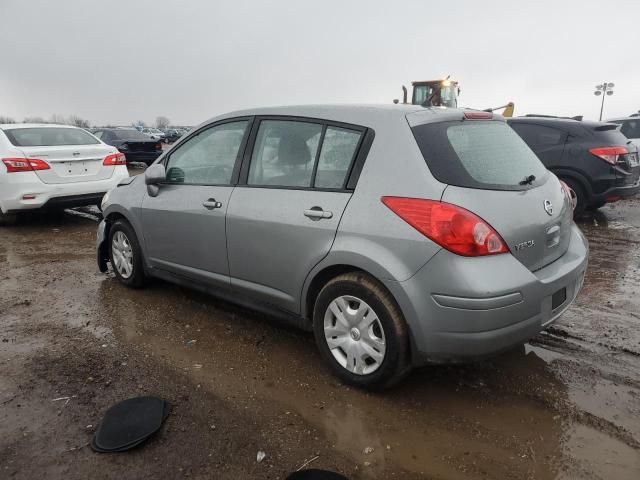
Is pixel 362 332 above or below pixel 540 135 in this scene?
below

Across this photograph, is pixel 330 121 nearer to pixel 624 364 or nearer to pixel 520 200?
pixel 520 200

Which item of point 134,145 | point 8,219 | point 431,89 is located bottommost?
point 8,219

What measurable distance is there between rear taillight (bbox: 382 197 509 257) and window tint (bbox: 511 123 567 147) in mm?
5983

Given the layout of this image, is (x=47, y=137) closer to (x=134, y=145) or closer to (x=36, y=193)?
(x=36, y=193)

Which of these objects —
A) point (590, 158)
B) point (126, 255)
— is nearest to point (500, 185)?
point (126, 255)

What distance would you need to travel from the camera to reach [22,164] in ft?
23.0

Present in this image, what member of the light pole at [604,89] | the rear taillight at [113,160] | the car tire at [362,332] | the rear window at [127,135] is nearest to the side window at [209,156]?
the car tire at [362,332]

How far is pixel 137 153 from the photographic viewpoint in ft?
54.0

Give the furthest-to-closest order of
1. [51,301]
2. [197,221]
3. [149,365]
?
[51,301] → [197,221] → [149,365]

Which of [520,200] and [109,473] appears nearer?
[109,473]

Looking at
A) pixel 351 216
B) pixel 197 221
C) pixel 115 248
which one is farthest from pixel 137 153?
pixel 351 216

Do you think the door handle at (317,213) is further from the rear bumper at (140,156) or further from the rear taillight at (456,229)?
the rear bumper at (140,156)

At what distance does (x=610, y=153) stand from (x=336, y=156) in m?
5.97

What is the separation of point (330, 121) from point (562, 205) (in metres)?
1.61
